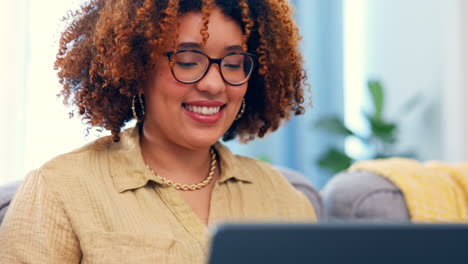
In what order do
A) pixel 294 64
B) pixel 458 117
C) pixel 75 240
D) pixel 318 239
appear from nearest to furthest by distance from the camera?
pixel 318 239 < pixel 75 240 < pixel 294 64 < pixel 458 117

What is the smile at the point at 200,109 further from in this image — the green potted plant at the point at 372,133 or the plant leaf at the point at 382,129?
Answer: the plant leaf at the point at 382,129

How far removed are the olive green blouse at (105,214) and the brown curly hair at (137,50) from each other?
0.12m

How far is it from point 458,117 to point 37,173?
3.21 m

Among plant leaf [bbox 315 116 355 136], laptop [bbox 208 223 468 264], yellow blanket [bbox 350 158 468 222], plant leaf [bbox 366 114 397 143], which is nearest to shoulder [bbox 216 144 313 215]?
yellow blanket [bbox 350 158 468 222]

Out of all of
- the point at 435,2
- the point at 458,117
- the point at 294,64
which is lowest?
the point at 458,117

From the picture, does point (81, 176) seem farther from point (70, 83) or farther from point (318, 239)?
point (318, 239)

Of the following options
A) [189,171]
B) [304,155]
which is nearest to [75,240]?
[189,171]

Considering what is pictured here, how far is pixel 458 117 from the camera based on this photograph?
3883mm

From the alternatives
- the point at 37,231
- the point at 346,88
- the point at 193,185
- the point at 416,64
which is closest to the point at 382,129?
the point at 346,88

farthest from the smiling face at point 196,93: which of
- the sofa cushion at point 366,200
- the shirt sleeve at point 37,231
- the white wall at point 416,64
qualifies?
the white wall at point 416,64

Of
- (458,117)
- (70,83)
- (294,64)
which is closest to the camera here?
(70,83)

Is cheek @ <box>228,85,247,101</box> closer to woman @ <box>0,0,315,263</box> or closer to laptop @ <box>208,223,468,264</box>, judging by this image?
woman @ <box>0,0,315,263</box>

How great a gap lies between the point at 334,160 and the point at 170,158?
99.5 inches

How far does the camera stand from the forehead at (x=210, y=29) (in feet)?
4.34
